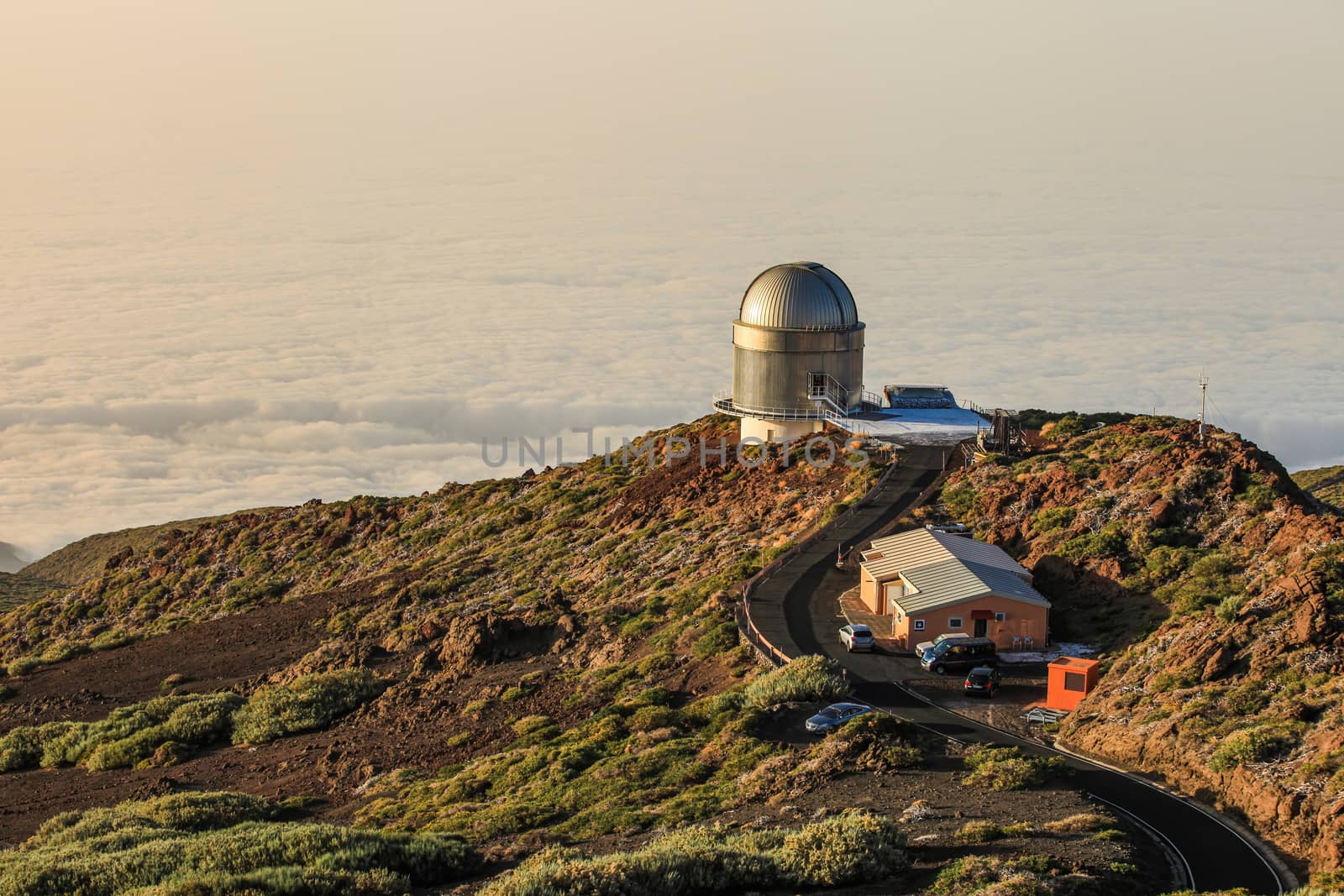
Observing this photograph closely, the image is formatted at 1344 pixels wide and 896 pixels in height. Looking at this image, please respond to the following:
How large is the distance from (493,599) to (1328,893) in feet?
109

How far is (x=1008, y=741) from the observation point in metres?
29.3

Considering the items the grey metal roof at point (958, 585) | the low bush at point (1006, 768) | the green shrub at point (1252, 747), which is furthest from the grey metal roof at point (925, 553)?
the green shrub at point (1252, 747)

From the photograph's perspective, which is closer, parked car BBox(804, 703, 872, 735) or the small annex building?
parked car BBox(804, 703, 872, 735)

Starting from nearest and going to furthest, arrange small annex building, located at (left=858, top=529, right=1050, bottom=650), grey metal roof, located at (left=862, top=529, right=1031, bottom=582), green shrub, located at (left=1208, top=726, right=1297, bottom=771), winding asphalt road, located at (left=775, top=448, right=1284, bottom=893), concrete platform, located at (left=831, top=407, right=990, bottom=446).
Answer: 1. winding asphalt road, located at (left=775, top=448, right=1284, bottom=893)
2. green shrub, located at (left=1208, top=726, right=1297, bottom=771)
3. small annex building, located at (left=858, top=529, right=1050, bottom=650)
4. grey metal roof, located at (left=862, top=529, right=1031, bottom=582)
5. concrete platform, located at (left=831, top=407, right=990, bottom=446)

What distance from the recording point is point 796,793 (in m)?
26.1

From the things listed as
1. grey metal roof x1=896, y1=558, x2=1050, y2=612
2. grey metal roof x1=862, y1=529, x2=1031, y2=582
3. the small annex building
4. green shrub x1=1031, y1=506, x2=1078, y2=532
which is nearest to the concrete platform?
green shrub x1=1031, y1=506, x2=1078, y2=532

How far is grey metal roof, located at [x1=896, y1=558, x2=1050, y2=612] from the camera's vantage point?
3569cm

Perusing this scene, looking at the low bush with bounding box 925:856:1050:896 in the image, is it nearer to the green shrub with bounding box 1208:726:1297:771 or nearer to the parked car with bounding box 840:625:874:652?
the green shrub with bounding box 1208:726:1297:771

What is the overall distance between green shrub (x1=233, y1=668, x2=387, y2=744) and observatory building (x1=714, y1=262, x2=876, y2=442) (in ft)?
61.9

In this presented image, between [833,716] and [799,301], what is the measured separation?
26.2 m

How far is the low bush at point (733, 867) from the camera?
19.9m

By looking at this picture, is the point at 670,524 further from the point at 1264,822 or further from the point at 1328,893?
the point at 1328,893

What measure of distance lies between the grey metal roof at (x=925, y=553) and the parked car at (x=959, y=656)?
381cm

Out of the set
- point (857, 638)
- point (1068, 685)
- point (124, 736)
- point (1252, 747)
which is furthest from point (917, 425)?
point (124, 736)
